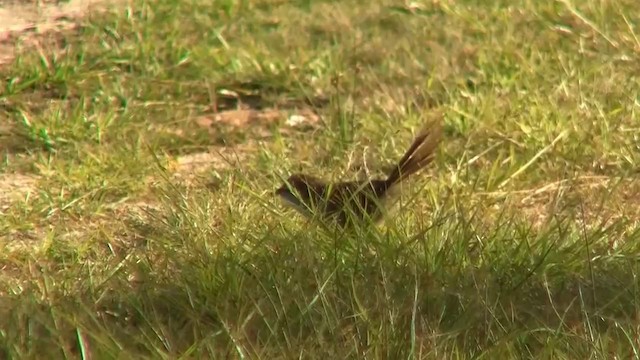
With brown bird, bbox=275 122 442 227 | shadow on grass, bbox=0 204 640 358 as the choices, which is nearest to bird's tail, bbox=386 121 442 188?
brown bird, bbox=275 122 442 227

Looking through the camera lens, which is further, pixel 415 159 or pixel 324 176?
pixel 324 176

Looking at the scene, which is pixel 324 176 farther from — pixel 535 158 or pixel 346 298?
pixel 346 298

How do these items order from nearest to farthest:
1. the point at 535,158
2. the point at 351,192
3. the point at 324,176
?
1. the point at 351,192
2. the point at 324,176
3. the point at 535,158

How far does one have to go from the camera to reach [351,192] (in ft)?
13.0

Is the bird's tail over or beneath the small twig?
over

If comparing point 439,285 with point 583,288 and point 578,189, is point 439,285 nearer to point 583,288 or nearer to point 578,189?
point 583,288

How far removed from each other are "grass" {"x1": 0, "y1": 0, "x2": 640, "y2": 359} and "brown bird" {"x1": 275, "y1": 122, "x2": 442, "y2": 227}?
0.22ft

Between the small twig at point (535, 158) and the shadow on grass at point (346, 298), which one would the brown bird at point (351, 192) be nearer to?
the shadow on grass at point (346, 298)

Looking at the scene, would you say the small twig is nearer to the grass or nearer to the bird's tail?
the grass

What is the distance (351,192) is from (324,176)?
567 millimetres

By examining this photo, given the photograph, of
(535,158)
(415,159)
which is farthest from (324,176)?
(535,158)

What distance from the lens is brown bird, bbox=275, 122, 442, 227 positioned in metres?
3.86

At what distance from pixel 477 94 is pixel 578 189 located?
2.80 feet

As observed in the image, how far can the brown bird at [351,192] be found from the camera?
3859mm
